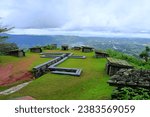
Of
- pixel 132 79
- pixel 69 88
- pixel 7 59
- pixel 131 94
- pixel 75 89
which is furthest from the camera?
pixel 7 59

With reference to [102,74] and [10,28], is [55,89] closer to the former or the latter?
[102,74]

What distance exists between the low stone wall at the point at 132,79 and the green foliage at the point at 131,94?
1.00 ft

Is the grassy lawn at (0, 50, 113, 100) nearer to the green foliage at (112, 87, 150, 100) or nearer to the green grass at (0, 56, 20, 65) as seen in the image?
the green foliage at (112, 87, 150, 100)

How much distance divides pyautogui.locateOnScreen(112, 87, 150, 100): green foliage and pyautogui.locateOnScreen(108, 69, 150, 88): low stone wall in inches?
12.0

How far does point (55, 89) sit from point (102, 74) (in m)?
6.59

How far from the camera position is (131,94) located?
11930 mm

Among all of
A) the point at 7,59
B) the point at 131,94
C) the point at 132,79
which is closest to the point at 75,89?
the point at 132,79

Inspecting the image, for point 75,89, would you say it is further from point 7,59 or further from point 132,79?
point 7,59

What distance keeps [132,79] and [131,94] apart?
51.7 inches

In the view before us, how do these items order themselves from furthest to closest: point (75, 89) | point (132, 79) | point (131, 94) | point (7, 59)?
point (7, 59) → point (75, 89) → point (132, 79) → point (131, 94)

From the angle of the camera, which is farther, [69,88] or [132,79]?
[69,88]

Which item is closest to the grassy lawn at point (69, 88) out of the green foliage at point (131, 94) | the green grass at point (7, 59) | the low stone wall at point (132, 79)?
the low stone wall at point (132, 79)

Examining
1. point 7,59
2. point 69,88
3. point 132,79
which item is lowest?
point 7,59

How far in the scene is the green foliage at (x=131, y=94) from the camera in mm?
11672
